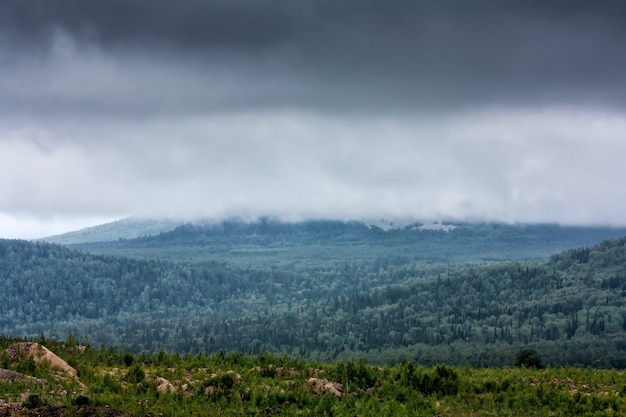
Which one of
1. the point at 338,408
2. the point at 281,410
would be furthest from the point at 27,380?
the point at 338,408

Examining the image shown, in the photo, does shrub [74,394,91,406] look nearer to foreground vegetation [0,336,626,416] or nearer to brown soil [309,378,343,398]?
foreground vegetation [0,336,626,416]

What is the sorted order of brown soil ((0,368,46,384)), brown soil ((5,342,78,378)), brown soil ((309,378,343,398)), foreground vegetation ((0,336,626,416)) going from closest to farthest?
foreground vegetation ((0,336,626,416)) < brown soil ((0,368,46,384)) < brown soil ((309,378,343,398)) < brown soil ((5,342,78,378))

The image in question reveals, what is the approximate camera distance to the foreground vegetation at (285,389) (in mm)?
29406

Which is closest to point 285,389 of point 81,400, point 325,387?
point 325,387

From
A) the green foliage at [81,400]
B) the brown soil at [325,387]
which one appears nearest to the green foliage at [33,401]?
the green foliage at [81,400]

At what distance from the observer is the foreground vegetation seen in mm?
29406

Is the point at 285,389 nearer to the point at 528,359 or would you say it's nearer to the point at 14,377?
the point at 14,377

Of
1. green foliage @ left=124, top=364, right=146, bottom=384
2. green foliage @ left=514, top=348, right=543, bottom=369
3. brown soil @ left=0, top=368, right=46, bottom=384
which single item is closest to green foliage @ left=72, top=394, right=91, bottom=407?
brown soil @ left=0, top=368, right=46, bottom=384

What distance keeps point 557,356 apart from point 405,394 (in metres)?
173

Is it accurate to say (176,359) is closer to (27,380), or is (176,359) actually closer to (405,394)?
(27,380)

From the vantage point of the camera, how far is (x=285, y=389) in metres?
32.8

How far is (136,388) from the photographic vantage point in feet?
106

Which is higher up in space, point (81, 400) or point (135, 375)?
point (81, 400)

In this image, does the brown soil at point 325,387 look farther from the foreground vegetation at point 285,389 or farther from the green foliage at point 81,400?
the green foliage at point 81,400
